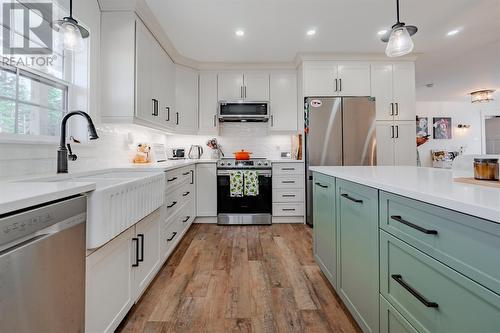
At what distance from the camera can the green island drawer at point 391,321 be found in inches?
35.6

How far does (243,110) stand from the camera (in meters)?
3.67

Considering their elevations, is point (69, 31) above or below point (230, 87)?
below

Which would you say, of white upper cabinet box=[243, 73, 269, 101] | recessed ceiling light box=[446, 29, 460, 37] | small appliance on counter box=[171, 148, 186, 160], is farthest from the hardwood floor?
recessed ceiling light box=[446, 29, 460, 37]

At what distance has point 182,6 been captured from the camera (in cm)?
235

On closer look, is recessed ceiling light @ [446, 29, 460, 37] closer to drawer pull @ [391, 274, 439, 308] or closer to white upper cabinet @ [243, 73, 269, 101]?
white upper cabinet @ [243, 73, 269, 101]

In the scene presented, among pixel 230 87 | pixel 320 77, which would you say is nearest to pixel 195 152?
pixel 230 87

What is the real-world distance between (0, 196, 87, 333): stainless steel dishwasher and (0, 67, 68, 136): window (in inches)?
39.4

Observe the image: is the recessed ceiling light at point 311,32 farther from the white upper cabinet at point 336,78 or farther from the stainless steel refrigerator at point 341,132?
the stainless steel refrigerator at point 341,132

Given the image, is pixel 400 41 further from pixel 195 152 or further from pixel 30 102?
pixel 195 152

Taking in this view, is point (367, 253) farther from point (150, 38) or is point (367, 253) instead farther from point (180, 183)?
point (150, 38)

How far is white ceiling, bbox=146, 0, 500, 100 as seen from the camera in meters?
2.37

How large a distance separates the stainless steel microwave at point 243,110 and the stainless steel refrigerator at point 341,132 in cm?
75

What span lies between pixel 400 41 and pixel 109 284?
98.9 inches

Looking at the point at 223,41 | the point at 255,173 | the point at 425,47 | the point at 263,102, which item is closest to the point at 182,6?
the point at 223,41
